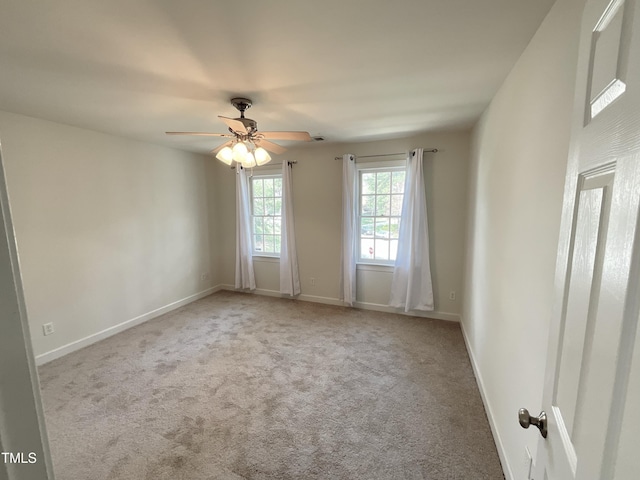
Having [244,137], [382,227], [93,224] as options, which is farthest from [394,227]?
[93,224]

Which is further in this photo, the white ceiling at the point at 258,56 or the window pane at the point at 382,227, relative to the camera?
the window pane at the point at 382,227

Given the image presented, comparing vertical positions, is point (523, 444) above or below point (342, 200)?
below

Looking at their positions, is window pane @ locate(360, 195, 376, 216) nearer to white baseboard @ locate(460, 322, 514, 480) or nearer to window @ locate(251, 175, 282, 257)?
window @ locate(251, 175, 282, 257)

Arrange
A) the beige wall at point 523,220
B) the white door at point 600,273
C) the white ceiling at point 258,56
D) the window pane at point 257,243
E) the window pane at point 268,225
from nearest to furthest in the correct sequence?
the white door at point 600,273
the beige wall at point 523,220
the white ceiling at point 258,56
the window pane at point 268,225
the window pane at point 257,243

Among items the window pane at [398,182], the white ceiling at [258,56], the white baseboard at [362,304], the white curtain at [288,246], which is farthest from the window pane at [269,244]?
the white ceiling at [258,56]

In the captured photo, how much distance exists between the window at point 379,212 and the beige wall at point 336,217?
0.85ft

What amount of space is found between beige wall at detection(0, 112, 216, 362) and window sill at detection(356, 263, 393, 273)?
9.06 ft

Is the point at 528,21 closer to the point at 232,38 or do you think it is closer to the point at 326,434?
the point at 232,38

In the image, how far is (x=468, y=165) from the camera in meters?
3.36

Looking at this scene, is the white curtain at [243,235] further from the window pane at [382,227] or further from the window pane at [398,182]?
the window pane at [398,182]

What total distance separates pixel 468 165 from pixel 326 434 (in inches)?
127

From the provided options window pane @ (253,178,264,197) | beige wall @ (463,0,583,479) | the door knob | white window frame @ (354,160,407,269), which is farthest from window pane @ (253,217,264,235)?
the door knob

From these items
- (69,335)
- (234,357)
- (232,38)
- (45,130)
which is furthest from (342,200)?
(69,335)

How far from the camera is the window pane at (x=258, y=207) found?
471 centimetres
